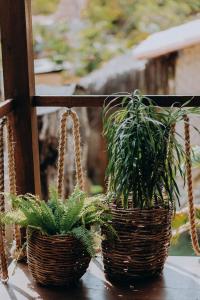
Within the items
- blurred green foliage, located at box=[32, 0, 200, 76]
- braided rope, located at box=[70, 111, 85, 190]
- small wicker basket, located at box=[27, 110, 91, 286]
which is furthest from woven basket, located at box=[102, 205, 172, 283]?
blurred green foliage, located at box=[32, 0, 200, 76]

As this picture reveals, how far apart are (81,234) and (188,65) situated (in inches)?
138

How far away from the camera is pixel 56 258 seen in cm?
226

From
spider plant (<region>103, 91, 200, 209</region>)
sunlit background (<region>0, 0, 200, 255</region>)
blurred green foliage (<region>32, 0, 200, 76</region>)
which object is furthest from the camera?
blurred green foliage (<region>32, 0, 200, 76</region>)

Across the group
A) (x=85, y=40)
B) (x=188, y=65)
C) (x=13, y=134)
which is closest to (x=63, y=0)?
(x=85, y=40)

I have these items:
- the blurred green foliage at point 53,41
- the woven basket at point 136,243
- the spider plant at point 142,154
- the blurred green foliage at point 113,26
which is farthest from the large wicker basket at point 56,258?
the blurred green foliage at point 53,41

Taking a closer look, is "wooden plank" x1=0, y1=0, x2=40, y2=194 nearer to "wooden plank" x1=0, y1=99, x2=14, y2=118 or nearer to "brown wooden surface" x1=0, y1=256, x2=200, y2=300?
"wooden plank" x1=0, y1=99, x2=14, y2=118

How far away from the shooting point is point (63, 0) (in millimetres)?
10648

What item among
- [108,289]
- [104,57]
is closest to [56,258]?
[108,289]

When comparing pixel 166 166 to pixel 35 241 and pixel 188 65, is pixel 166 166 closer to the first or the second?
pixel 35 241

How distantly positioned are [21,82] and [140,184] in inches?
29.7

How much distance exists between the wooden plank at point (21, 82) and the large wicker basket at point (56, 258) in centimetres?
40

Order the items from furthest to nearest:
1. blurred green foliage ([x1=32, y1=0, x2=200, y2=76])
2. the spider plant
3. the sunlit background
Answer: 1. blurred green foliage ([x1=32, y1=0, x2=200, y2=76])
2. the sunlit background
3. the spider plant

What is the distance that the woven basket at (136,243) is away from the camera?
2273 mm

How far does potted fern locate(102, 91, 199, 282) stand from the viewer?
7.32ft
